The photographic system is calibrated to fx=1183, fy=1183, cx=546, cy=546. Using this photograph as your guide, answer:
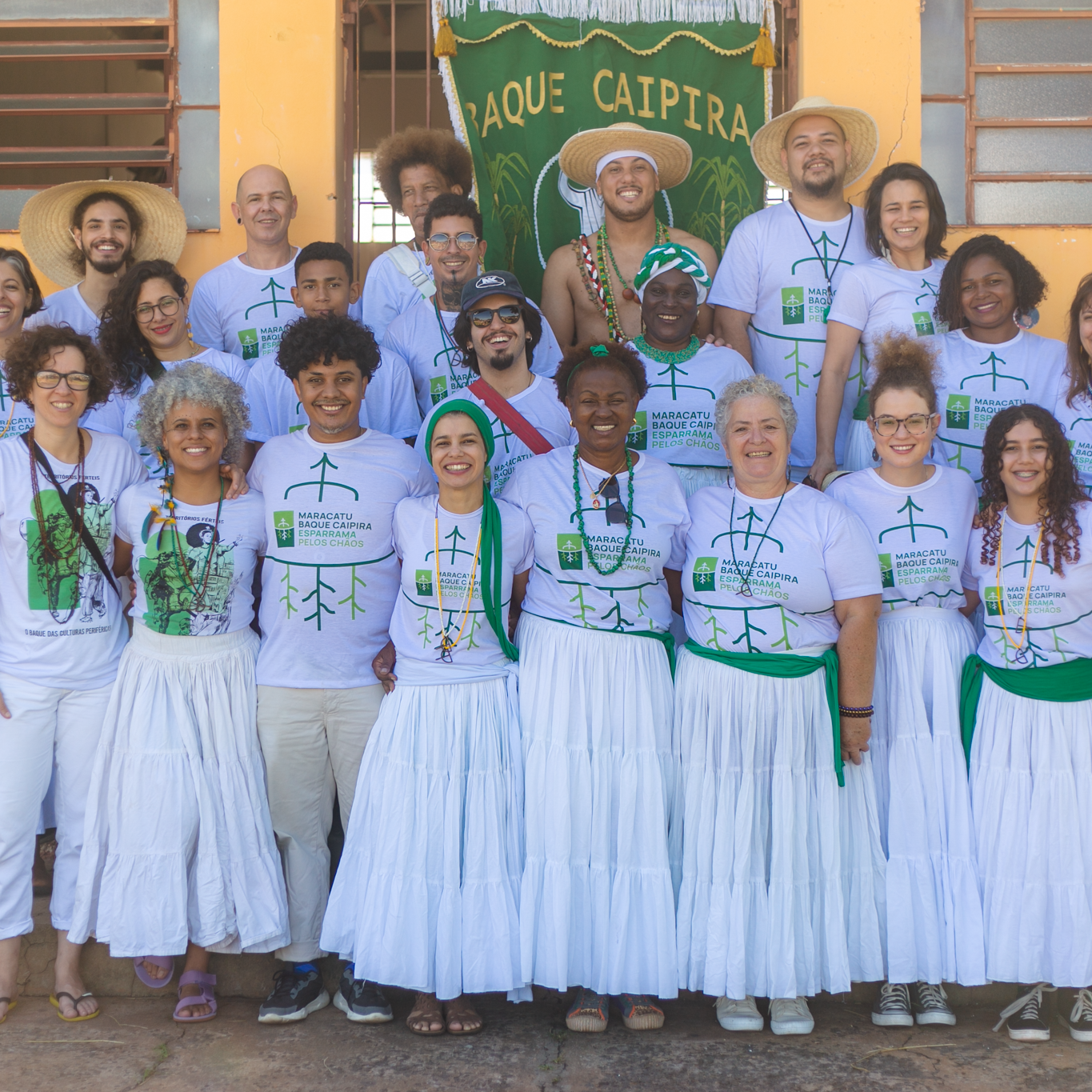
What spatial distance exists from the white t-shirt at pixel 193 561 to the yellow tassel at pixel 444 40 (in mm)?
2735

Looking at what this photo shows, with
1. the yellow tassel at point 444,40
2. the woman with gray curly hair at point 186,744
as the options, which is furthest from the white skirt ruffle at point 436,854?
the yellow tassel at point 444,40

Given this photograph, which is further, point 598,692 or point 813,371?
point 813,371

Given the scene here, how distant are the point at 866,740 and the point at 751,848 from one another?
0.49 metres

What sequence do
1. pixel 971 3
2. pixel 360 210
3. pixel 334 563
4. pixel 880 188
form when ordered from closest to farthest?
pixel 334 563
pixel 880 188
pixel 971 3
pixel 360 210

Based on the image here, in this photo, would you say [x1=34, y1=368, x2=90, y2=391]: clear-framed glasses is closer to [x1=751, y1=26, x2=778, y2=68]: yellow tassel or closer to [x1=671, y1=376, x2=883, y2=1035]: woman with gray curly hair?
[x1=671, y1=376, x2=883, y2=1035]: woman with gray curly hair

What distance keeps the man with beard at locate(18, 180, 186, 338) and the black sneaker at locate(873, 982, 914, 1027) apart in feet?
12.3

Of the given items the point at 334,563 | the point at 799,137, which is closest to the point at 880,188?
the point at 799,137

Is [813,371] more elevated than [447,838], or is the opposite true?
[813,371]

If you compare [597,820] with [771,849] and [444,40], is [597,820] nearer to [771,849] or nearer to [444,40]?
[771,849]

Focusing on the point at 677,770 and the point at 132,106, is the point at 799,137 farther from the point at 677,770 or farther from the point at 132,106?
the point at 132,106

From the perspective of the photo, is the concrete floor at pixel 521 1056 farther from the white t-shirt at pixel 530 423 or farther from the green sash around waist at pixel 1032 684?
the white t-shirt at pixel 530 423

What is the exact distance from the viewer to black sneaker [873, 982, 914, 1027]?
376 cm

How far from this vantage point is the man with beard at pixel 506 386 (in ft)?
13.6

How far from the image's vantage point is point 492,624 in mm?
Result: 3742
